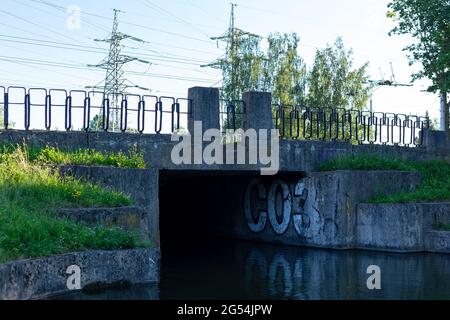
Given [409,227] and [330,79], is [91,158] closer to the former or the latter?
[409,227]

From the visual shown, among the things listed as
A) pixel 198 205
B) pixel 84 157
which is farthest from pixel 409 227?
pixel 198 205

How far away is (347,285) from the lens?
13.5m

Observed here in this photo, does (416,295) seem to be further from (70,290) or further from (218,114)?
(218,114)

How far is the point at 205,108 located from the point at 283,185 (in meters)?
5.71

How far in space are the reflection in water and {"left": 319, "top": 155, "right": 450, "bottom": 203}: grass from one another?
223cm

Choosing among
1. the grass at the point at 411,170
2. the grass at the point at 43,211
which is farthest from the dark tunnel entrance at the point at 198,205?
the grass at the point at 43,211

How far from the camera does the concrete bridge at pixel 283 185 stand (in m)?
16.6

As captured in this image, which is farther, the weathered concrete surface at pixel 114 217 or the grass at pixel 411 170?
the grass at pixel 411 170

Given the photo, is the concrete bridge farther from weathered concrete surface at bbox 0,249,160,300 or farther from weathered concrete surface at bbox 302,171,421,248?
weathered concrete surface at bbox 0,249,160,300

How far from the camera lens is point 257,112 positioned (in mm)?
19812

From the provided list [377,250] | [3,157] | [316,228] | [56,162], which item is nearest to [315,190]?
[316,228]

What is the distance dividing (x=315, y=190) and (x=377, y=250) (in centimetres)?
301

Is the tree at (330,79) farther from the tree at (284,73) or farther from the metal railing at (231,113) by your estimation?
the metal railing at (231,113)

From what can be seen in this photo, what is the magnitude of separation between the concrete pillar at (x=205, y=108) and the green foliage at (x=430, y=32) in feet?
31.7
